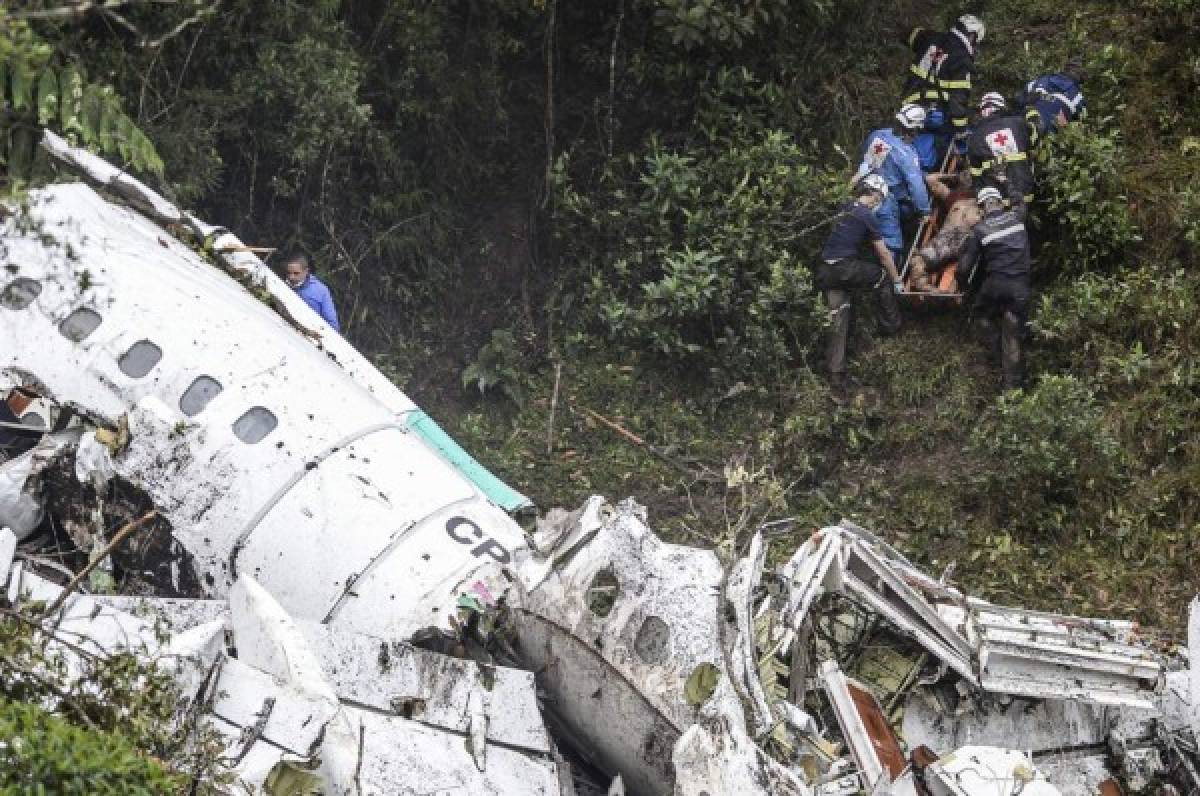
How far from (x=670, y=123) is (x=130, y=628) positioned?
6828mm

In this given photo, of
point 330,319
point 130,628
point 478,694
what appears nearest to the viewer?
point 130,628

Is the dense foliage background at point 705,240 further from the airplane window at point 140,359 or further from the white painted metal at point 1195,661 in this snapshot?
the airplane window at point 140,359

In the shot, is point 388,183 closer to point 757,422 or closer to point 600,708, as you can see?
point 757,422

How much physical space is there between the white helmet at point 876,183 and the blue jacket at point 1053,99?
1.35m

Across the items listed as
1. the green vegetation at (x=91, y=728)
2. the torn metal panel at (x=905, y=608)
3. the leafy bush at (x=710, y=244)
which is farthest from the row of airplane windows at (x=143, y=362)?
the leafy bush at (x=710, y=244)

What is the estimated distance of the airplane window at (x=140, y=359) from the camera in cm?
795

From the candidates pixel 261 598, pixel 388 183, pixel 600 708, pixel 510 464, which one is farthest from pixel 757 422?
pixel 261 598

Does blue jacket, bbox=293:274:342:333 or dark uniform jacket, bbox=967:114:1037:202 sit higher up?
dark uniform jacket, bbox=967:114:1037:202

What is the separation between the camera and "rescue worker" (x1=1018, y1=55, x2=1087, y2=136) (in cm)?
1135

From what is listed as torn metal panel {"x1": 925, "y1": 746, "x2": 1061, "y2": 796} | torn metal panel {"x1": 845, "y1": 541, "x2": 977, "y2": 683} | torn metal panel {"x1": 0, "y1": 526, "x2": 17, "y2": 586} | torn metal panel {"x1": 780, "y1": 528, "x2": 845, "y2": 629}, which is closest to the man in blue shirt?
torn metal panel {"x1": 0, "y1": 526, "x2": 17, "y2": 586}

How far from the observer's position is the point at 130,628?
6.71 meters

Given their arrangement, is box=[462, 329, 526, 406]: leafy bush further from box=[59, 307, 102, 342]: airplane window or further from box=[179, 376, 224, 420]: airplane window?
box=[59, 307, 102, 342]: airplane window

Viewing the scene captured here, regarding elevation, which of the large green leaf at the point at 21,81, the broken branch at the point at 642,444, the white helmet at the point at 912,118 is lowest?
the broken branch at the point at 642,444

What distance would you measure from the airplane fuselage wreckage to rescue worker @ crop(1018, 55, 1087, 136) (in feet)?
14.8
